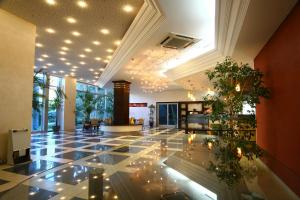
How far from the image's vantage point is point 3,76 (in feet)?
17.1

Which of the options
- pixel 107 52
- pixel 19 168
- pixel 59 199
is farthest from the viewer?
pixel 107 52

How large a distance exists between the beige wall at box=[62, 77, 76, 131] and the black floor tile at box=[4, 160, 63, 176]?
10327 millimetres

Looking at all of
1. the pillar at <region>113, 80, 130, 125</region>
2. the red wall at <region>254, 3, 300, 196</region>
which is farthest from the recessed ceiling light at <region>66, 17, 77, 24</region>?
the pillar at <region>113, 80, 130, 125</region>

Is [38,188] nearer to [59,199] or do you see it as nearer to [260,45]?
[59,199]

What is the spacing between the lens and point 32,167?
16.1 feet

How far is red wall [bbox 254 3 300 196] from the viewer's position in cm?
367

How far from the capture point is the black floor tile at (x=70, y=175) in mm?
3860

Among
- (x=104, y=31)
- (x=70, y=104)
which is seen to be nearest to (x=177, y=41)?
(x=104, y=31)

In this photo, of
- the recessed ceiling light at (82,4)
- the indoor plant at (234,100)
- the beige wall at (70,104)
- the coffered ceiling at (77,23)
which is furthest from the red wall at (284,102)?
the beige wall at (70,104)

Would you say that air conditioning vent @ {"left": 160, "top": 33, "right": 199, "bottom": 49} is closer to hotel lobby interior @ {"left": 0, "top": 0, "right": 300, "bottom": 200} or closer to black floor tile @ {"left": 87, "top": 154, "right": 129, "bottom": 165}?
hotel lobby interior @ {"left": 0, "top": 0, "right": 300, "bottom": 200}

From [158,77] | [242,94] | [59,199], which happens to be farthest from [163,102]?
Answer: [59,199]

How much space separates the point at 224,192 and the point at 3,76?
581 centimetres

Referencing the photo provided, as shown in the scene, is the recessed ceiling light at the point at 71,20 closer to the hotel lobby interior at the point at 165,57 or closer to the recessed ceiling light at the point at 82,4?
the hotel lobby interior at the point at 165,57

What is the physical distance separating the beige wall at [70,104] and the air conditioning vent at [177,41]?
1084cm
